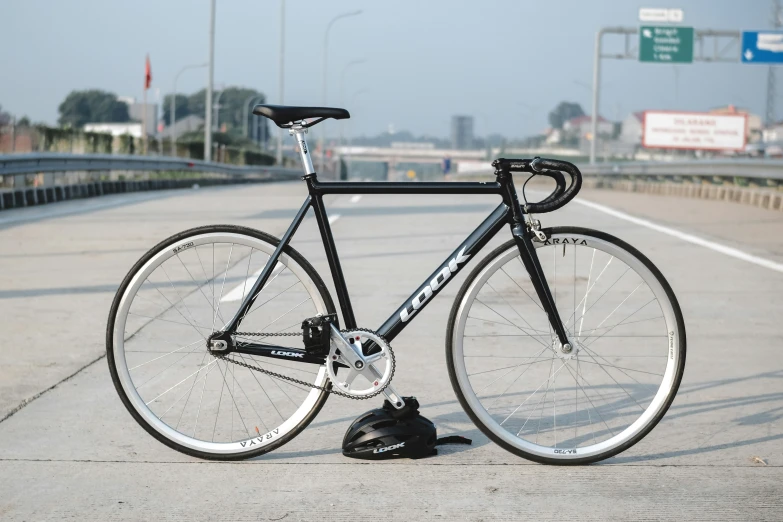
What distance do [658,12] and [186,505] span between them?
4870cm

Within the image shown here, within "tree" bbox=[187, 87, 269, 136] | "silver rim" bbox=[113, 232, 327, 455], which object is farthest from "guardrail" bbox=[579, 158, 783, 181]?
"tree" bbox=[187, 87, 269, 136]

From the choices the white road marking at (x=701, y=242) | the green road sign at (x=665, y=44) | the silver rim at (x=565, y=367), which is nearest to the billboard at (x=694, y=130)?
the green road sign at (x=665, y=44)

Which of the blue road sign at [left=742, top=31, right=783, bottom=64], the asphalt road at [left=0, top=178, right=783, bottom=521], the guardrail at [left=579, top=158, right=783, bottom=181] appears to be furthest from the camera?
the blue road sign at [left=742, top=31, right=783, bottom=64]

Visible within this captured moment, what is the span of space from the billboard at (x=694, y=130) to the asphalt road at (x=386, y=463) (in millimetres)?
65891

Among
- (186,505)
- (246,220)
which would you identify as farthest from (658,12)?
(186,505)

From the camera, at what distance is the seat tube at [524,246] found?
170 inches

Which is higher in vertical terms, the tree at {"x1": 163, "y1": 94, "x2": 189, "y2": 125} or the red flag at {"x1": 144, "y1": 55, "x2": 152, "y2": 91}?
the tree at {"x1": 163, "y1": 94, "x2": 189, "y2": 125}

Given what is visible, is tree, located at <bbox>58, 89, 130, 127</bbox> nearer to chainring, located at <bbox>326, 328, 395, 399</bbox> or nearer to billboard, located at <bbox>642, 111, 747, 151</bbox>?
billboard, located at <bbox>642, 111, 747, 151</bbox>

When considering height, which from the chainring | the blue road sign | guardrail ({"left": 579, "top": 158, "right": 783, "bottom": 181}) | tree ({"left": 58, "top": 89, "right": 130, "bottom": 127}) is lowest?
the chainring

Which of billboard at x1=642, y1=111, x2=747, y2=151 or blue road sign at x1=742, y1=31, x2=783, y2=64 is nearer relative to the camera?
blue road sign at x1=742, y1=31, x2=783, y2=64

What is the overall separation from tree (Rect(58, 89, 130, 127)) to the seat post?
145 metres

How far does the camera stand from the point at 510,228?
439cm

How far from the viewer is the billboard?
242ft

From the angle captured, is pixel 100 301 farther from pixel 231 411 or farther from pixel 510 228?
pixel 510 228
